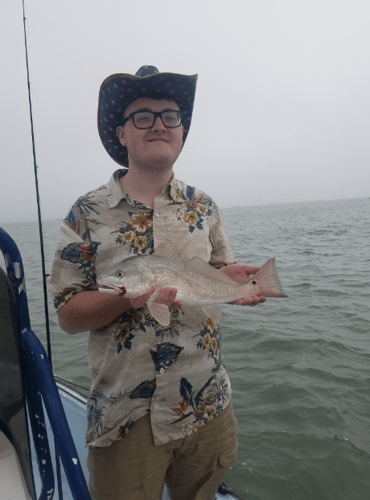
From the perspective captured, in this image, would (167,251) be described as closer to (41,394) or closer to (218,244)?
(218,244)

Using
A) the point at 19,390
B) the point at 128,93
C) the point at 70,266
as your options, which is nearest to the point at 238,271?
the point at 70,266

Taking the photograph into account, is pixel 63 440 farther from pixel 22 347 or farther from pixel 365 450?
pixel 365 450

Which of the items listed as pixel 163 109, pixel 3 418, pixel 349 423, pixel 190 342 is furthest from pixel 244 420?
pixel 163 109

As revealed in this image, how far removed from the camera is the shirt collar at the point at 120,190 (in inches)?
83.1

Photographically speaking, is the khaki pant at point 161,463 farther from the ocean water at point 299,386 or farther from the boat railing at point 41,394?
the ocean water at point 299,386

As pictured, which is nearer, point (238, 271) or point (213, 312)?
point (213, 312)

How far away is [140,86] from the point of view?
2.13 m

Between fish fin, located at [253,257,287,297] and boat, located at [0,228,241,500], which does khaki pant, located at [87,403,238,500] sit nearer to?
boat, located at [0,228,241,500]

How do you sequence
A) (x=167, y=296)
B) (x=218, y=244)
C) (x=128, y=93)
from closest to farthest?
(x=167, y=296) → (x=128, y=93) → (x=218, y=244)

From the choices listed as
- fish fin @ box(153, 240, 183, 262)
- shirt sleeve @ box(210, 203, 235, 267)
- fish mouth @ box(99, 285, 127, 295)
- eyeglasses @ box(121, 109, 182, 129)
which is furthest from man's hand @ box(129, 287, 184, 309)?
eyeglasses @ box(121, 109, 182, 129)

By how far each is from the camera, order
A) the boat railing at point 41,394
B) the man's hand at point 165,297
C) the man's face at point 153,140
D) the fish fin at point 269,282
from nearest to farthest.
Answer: the boat railing at point 41,394 < the man's hand at point 165,297 < the man's face at point 153,140 < the fish fin at point 269,282

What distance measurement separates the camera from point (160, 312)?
1.85 m

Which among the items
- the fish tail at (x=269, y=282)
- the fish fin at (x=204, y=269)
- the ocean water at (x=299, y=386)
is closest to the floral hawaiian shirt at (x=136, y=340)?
the fish fin at (x=204, y=269)

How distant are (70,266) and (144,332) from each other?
24.7 inches
